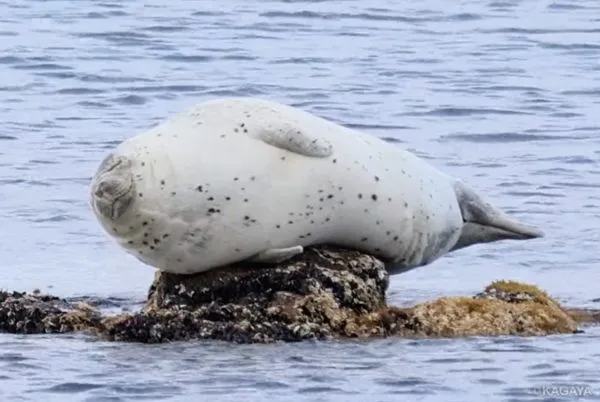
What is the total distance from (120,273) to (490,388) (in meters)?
3.90

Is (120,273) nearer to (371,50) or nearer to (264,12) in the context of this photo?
(371,50)

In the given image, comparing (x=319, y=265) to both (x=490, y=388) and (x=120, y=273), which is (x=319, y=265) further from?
(x=120, y=273)

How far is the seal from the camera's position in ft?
33.9

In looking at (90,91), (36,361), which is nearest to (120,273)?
(36,361)

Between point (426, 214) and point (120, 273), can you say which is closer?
point (426, 214)

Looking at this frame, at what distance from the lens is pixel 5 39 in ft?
85.2

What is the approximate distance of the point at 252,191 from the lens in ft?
34.3

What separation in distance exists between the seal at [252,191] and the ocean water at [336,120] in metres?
0.53

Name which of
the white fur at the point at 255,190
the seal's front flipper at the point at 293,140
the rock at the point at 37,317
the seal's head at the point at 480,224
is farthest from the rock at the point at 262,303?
the seal's head at the point at 480,224

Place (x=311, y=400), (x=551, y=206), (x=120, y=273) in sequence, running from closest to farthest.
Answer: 1. (x=311, y=400)
2. (x=120, y=273)
3. (x=551, y=206)

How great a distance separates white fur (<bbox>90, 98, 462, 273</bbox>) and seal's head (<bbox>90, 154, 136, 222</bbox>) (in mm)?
35

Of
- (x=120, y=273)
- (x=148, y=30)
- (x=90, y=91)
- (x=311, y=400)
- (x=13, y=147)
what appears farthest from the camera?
(x=148, y=30)

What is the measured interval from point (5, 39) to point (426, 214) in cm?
1555

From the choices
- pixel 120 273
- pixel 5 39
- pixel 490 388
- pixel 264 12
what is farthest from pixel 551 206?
pixel 264 12
